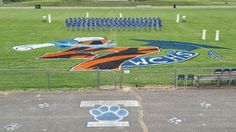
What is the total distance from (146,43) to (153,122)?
725 inches

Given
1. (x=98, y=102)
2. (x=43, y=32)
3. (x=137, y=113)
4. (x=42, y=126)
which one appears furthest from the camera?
(x=43, y=32)

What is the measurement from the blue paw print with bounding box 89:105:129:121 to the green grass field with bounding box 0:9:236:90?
11.7 feet

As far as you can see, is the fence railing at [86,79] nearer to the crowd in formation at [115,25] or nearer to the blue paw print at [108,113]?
the blue paw print at [108,113]

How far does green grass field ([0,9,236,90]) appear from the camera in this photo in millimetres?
20594

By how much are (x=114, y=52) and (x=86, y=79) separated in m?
7.80

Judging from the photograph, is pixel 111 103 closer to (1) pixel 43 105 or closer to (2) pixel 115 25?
(1) pixel 43 105

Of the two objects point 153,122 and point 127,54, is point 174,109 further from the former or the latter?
point 127,54

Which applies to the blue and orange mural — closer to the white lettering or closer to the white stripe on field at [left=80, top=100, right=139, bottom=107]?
the white lettering

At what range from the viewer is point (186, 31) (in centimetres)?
4003

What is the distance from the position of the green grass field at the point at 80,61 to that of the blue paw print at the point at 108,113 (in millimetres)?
3563

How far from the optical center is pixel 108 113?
623 inches

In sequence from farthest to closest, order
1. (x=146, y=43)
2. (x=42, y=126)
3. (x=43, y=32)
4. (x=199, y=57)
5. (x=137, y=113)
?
(x=43, y=32) → (x=146, y=43) → (x=199, y=57) → (x=137, y=113) → (x=42, y=126)

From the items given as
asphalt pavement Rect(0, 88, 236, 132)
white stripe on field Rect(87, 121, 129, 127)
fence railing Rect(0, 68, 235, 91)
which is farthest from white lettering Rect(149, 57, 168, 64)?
white stripe on field Rect(87, 121, 129, 127)

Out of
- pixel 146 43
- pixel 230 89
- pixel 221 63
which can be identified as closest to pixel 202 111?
pixel 230 89
